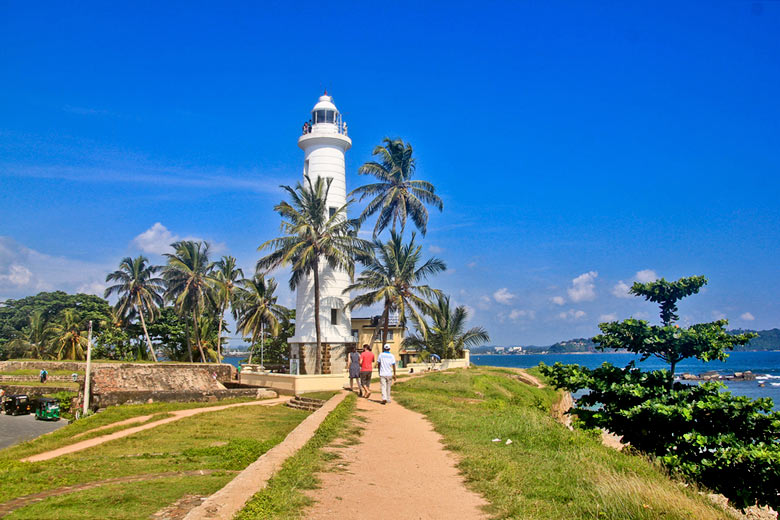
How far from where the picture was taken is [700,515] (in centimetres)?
588

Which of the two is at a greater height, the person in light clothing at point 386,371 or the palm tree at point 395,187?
the palm tree at point 395,187

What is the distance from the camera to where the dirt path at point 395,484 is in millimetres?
6242

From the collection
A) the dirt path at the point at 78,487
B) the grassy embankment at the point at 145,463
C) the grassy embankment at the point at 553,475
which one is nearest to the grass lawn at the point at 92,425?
the grassy embankment at the point at 145,463

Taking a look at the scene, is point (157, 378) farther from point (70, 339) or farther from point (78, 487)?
point (70, 339)

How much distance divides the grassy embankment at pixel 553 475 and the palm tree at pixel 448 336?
92.3 ft

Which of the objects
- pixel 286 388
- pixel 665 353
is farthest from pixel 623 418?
pixel 286 388

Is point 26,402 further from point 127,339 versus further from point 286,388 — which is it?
point 127,339

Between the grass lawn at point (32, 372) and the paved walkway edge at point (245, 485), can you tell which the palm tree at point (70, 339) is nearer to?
the grass lawn at point (32, 372)

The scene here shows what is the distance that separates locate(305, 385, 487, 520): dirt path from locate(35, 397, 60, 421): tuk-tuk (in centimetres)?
2233

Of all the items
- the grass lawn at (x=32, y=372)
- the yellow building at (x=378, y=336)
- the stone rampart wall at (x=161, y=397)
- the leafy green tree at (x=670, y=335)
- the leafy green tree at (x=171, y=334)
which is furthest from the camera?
the leafy green tree at (x=171, y=334)

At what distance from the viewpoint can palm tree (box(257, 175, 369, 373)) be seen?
96.6ft

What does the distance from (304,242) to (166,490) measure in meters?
22.4

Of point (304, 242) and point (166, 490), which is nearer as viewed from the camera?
point (166, 490)

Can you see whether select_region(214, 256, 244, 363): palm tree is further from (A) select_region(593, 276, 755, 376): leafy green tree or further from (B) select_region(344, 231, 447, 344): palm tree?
(A) select_region(593, 276, 755, 376): leafy green tree
